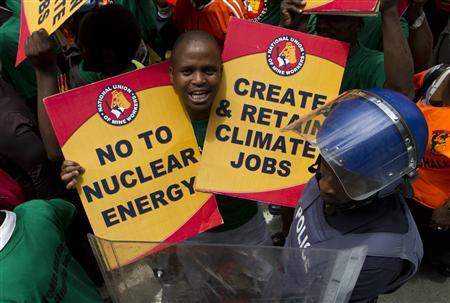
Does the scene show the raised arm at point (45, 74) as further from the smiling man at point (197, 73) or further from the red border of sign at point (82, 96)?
the smiling man at point (197, 73)

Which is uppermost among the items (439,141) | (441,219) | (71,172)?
(71,172)

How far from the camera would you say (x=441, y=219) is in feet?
9.27

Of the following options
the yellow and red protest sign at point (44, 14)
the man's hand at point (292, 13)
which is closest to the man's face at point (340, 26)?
the man's hand at point (292, 13)

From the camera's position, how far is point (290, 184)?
2.04 metres

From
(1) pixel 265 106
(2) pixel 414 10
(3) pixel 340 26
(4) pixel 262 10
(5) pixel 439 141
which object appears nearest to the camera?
(1) pixel 265 106

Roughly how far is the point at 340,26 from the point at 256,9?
0.97 metres

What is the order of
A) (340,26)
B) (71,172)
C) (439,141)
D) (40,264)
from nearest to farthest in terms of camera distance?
(40,264) → (71,172) → (340,26) → (439,141)

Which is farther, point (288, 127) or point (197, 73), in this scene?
point (197, 73)

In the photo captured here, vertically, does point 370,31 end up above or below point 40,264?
above

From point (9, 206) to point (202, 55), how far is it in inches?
48.6

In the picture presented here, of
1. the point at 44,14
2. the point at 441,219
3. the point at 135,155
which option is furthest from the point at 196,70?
the point at 441,219

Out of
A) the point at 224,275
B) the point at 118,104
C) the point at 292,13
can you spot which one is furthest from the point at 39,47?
the point at 224,275

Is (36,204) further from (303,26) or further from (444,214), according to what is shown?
(444,214)

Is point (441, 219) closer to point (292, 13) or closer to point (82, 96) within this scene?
point (292, 13)
